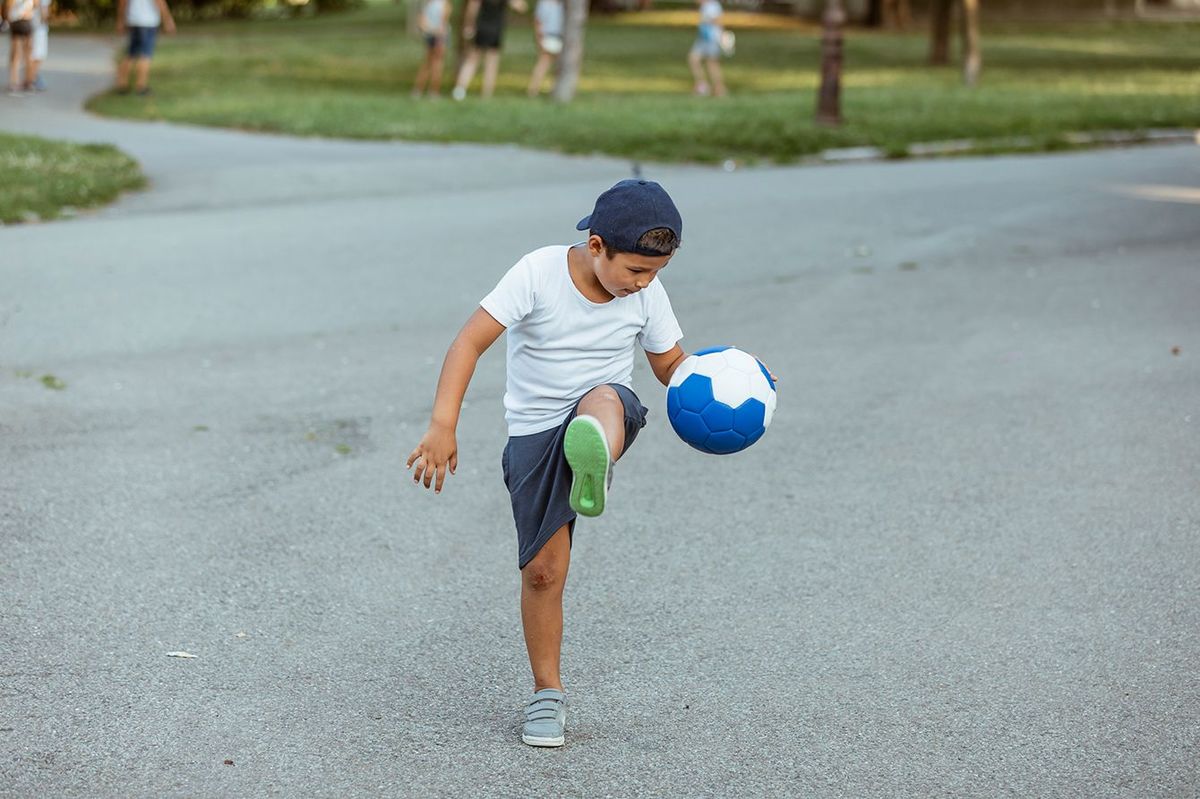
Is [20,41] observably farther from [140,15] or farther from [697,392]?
[697,392]

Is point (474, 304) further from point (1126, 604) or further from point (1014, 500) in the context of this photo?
point (1126, 604)

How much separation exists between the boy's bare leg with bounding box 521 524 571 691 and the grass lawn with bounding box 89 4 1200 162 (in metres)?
13.2

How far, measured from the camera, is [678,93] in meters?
26.7

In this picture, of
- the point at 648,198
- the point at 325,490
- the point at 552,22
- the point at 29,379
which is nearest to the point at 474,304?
the point at 29,379

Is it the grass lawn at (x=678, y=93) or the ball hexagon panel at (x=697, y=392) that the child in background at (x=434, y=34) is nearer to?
the grass lawn at (x=678, y=93)

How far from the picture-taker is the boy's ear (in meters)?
3.90

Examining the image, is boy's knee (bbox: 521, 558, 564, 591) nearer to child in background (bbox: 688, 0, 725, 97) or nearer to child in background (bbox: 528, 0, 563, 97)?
child in background (bbox: 528, 0, 563, 97)

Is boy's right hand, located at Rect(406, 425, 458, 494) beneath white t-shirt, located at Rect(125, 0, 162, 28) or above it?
beneath

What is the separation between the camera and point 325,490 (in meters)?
6.35

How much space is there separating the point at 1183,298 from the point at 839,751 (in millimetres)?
7261

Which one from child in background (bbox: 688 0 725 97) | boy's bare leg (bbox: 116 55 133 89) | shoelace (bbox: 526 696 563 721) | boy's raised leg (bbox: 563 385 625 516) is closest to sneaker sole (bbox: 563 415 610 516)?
boy's raised leg (bbox: 563 385 625 516)

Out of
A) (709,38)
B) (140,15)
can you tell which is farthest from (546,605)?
(709,38)

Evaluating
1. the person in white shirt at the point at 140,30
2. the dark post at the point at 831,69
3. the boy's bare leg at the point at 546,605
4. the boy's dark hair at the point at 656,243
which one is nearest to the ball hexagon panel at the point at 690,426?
the boy's bare leg at the point at 546,605

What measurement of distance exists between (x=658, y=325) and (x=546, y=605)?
0.82 metres
